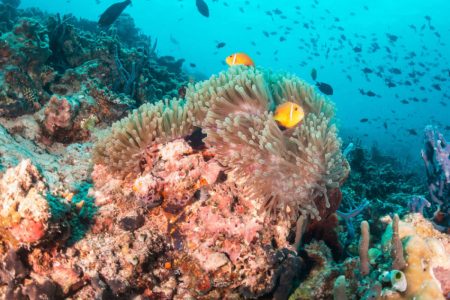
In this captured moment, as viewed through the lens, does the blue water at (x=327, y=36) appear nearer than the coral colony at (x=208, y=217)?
No

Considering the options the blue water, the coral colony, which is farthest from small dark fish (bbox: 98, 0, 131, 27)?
the blue water

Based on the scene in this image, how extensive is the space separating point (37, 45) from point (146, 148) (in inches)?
158

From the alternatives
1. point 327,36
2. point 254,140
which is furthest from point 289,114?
point 327,36

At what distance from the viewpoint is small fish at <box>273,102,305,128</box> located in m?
3.09

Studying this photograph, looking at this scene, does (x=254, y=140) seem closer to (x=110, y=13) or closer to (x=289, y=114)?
A: (x=289, y=114)

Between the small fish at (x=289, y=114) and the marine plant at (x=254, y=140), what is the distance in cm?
10

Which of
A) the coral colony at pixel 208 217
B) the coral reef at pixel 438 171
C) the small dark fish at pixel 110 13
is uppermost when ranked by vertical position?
the small dark fish at pixel 110 13

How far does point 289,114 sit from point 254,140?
0.43 metres

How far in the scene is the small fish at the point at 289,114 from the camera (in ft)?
10.1

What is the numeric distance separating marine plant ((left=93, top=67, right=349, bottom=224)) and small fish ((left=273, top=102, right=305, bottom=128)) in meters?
0.10

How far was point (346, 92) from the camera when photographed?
97.5 meters

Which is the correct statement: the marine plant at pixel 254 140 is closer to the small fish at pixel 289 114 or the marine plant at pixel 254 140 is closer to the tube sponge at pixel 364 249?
the small fish at pixel 289 114

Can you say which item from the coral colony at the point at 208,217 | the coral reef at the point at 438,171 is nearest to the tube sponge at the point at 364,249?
the coral colony at the point at 208,217

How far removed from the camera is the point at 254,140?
307 centimetres
